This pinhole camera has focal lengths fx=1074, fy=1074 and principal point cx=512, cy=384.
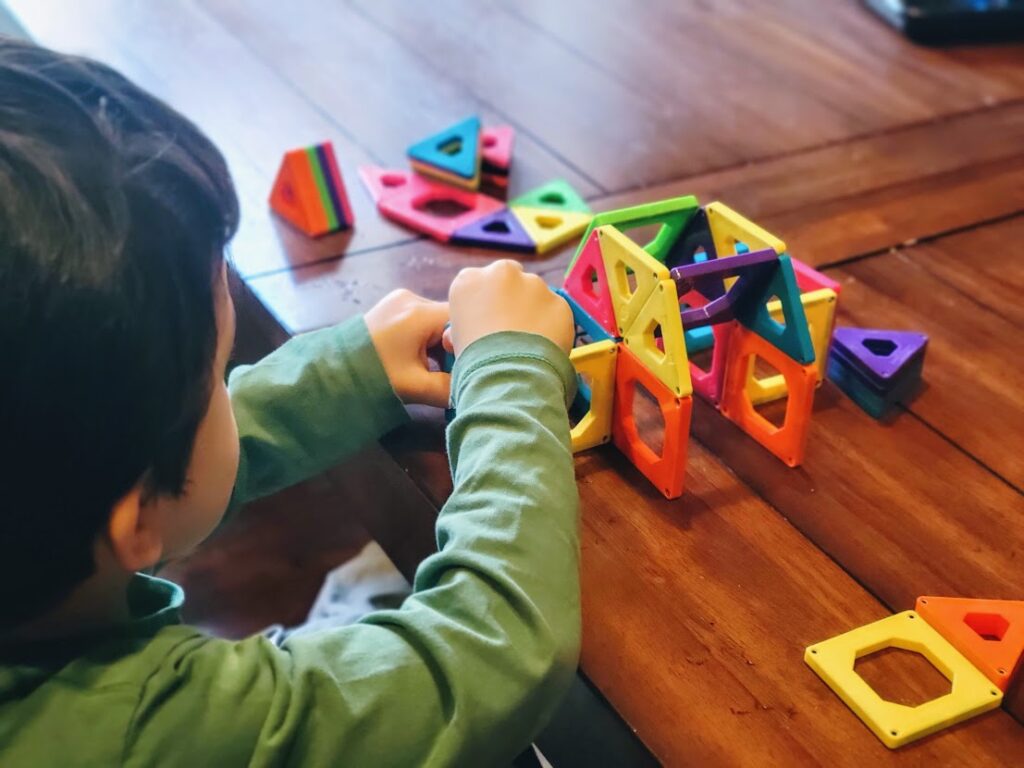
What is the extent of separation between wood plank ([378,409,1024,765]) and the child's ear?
8.3 inches

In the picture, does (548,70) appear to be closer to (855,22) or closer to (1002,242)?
(855,22)

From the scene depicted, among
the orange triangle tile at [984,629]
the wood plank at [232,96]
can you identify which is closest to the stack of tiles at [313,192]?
the wood plank at [232,96]

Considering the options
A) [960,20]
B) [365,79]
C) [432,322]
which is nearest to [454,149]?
[365,79]

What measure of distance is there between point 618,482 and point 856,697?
0.68ft

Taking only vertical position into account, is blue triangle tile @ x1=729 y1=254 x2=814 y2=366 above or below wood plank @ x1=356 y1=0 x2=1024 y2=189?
above

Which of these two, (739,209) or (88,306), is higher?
(88,306)

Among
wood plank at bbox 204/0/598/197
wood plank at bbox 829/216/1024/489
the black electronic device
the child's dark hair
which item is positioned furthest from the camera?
the black electronic device

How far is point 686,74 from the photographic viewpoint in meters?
1.27

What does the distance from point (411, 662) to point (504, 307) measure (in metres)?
0.23

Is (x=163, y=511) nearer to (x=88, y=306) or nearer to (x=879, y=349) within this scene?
(x=88, y=306)

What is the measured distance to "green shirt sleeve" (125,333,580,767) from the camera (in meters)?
0.50

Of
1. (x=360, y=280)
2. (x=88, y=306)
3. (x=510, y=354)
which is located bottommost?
(x=360, y=280)

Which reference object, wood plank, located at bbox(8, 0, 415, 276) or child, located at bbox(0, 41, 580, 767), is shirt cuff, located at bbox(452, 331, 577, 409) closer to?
child, located at bbox(0, 41, 580, 767)

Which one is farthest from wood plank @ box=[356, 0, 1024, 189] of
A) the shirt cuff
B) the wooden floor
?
the shirt cuff
